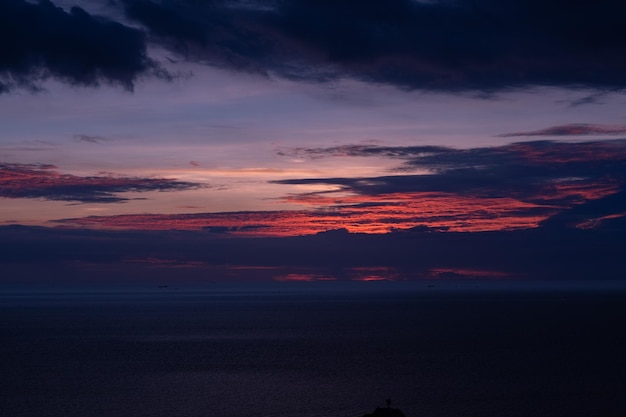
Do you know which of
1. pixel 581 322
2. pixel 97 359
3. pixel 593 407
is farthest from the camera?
Result: pixel 581 322

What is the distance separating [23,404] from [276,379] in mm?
26336

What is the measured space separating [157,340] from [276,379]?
59.1 metres

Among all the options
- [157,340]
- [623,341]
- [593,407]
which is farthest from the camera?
[157,340]

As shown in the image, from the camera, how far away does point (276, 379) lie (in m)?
84.9

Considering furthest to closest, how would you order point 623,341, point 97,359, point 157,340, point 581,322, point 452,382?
point 581,322 → point 157,340 → point 623,341 → point 97,359 → point 452,382

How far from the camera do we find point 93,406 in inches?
2709

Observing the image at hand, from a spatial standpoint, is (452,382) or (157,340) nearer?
(452,382)

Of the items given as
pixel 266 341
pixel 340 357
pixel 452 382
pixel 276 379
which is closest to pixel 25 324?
pixel 266 341

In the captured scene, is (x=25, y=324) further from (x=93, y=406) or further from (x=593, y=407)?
(x=593, y=407)

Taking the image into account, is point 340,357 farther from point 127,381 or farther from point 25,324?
point 25,324

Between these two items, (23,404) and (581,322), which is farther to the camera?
(581,322)

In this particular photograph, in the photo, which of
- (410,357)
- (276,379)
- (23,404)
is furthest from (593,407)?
(23,404)

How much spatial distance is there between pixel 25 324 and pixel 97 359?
299 ft

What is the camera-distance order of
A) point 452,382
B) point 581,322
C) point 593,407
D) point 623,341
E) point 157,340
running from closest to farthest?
point 593,407 < point 452,382 < point 623,341 < point 157,340 < point 581,322
